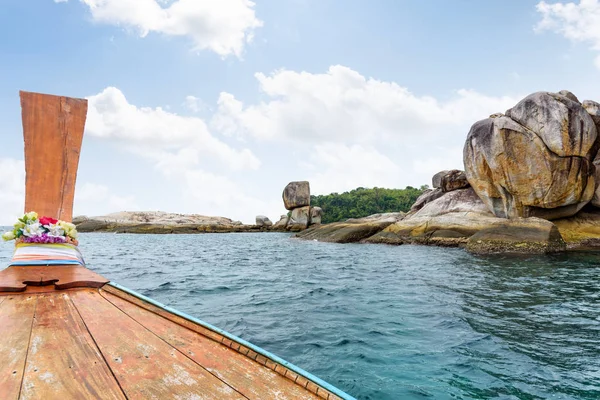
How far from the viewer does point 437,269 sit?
477 inches

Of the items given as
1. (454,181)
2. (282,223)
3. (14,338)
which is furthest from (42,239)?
(282,223)

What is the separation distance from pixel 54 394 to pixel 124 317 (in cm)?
137

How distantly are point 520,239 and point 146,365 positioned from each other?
59.7 feet

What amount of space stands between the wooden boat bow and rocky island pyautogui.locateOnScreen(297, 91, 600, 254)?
17183 mm

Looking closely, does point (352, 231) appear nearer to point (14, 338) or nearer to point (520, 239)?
point (520, 239)

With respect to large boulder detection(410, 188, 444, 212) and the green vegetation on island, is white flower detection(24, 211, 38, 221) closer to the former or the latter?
large boulder detection(410, 188, 444, 212)

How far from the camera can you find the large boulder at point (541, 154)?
18.7 m

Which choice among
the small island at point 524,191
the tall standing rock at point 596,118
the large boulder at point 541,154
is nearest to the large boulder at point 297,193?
the small island at point 524,191

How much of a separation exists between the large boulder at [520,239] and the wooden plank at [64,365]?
17.7 meters

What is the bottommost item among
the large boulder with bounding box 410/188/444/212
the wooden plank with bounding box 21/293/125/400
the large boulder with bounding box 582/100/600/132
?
the wooden plank with bounding box 21/293/125/400

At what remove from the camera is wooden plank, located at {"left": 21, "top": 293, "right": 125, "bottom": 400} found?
1.78 meters

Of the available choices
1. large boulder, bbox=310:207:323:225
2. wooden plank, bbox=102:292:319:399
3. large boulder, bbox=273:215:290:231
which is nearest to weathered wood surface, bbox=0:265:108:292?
wooden plank, bbox=102:292:319:399

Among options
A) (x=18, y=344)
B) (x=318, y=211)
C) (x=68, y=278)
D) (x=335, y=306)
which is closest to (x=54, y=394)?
(x=18, y=344)

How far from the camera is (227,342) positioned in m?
2.54
